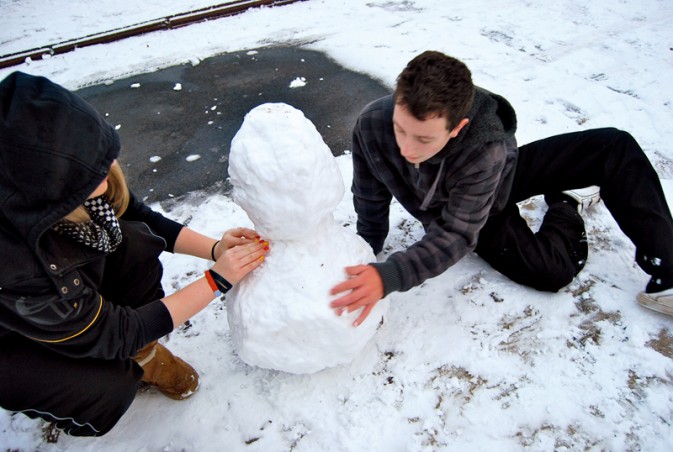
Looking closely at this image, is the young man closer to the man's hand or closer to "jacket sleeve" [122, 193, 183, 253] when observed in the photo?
the man's hand

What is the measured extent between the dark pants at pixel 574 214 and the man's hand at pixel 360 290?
2.35ft

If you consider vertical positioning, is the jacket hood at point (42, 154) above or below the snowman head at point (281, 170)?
above

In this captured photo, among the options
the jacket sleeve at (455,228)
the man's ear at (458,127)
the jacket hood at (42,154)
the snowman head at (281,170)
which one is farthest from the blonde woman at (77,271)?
the man's ear at (458,127)

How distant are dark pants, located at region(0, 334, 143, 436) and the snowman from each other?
0.41 meters

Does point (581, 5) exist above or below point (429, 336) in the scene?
above

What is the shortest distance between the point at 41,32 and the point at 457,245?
558 centimetres

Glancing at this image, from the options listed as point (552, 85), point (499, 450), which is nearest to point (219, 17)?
point (552, 85)

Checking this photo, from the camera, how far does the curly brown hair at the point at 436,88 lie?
4.09ft

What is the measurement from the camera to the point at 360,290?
1.38 metres

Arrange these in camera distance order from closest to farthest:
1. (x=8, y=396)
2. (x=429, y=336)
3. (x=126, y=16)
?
(x=8, y=396)
(x=429, y=336)
(x=126, y=16)

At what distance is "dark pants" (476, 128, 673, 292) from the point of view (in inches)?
65.9

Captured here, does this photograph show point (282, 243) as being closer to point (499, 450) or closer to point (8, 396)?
point (8, 396)

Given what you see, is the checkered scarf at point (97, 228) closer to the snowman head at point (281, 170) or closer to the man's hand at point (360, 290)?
the snowman head at point (281, 170)

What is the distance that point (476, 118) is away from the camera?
4.76 feet
